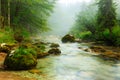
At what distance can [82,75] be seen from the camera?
11297 millimetres

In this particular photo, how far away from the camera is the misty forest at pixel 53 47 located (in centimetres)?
1165

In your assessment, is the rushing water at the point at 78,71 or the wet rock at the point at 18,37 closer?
the rushing water at the point at 78,71

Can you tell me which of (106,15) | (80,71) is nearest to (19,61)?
(80,71)

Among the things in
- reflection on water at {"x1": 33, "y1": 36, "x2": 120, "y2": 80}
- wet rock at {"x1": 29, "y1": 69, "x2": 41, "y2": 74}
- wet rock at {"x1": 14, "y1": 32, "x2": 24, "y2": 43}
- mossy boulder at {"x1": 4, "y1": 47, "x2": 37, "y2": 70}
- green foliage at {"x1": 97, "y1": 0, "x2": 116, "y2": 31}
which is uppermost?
green foliage at {"x1": 97, "y1": 0, "x2": 116, "y2": 31}

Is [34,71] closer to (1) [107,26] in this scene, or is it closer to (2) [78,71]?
(2) [78,71]

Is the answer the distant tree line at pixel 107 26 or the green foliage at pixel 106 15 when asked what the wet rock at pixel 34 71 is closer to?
the distant tree line at pixel 107 26

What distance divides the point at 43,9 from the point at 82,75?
858 inches

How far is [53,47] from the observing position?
24.0 metres

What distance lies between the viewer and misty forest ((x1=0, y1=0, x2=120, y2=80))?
1165 centimetres

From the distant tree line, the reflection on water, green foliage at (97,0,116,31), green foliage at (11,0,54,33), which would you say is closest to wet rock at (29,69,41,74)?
the reflection on water

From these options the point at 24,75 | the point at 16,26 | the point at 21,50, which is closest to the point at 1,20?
the point at 16,26

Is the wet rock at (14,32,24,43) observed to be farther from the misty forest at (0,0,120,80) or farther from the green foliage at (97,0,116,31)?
the green foliage at (97,0,116,31)

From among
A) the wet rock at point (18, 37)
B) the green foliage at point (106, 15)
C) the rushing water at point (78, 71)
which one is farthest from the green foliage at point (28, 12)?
the rushing water at point (78, 71)

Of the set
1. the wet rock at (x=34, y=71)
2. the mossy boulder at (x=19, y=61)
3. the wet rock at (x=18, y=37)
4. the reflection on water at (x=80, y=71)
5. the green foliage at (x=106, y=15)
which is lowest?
the reflection on water at (x=80, y=71)
